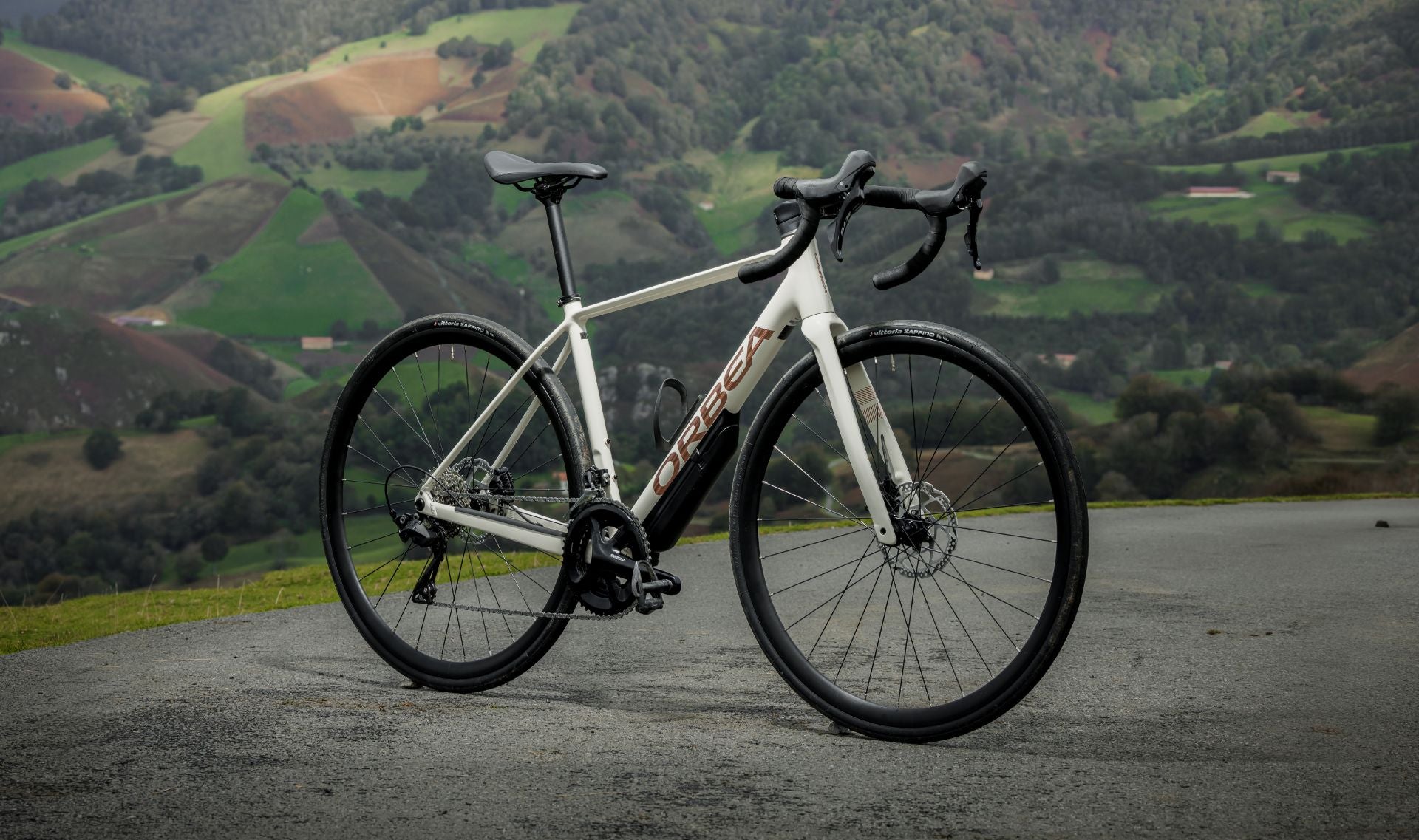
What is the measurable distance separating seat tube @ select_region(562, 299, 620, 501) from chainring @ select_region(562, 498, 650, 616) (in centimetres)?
12

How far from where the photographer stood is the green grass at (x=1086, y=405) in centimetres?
10412

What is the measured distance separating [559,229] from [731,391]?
96 centimetres

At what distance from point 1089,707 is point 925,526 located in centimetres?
105

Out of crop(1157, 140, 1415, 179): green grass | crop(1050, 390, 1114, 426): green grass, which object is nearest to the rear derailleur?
crop(1050, 390, 1114, 426): green grass

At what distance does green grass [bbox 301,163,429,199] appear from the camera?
18312 cm

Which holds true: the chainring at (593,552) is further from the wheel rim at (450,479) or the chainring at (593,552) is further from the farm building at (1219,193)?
the farm building at (1219,193)

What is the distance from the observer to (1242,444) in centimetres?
8181

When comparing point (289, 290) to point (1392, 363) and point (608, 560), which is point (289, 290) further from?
point (608, 560)

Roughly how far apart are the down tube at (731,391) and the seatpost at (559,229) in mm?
678

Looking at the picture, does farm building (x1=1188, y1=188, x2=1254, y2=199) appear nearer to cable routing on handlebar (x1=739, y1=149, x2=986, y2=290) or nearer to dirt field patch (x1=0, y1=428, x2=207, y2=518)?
dirt field patch (x1=0, y1=428, x2=207, y2=518)

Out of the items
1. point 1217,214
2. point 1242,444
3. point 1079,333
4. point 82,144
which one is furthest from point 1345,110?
point 82,144

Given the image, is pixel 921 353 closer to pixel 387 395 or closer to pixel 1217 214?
pixel 387 395

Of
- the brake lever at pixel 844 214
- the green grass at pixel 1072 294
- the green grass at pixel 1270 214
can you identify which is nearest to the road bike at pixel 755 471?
the brake lever at pixel 844 214

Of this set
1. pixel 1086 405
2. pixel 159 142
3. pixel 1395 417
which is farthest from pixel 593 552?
pixel 159 142
